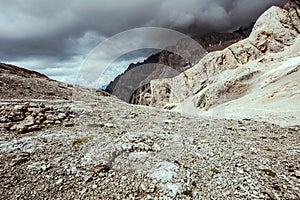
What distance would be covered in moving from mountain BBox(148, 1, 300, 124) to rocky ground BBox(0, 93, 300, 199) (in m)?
17.4

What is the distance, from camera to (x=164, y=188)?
23.1 feet

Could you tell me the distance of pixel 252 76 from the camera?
64.4 m

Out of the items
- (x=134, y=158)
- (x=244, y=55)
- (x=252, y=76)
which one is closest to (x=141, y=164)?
(x=134, y=158)

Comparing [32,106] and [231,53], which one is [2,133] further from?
[231,53]

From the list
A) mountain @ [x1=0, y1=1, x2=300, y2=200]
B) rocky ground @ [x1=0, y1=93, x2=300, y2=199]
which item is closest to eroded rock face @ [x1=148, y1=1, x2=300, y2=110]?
mountain @ [x1=0, y1=1, x2=300, y2=200]

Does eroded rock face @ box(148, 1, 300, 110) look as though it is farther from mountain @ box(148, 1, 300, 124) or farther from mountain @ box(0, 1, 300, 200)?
mountain @ box(0, 1, 300, 200)

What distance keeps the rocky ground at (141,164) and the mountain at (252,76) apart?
57.2 feet

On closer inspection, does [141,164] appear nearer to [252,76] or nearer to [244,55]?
[252,76]

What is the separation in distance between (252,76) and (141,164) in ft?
231

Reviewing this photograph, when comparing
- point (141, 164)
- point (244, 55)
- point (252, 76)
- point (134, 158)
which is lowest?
point (141, 164)

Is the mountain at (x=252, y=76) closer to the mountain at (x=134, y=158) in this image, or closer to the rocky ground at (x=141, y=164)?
the mountain at (x=134, y=158)

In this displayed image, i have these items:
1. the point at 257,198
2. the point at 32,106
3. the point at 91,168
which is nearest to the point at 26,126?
the point at 32,106

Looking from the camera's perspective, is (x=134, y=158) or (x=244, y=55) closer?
(x=134, y=158)

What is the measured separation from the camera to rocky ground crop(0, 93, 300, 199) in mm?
6738
